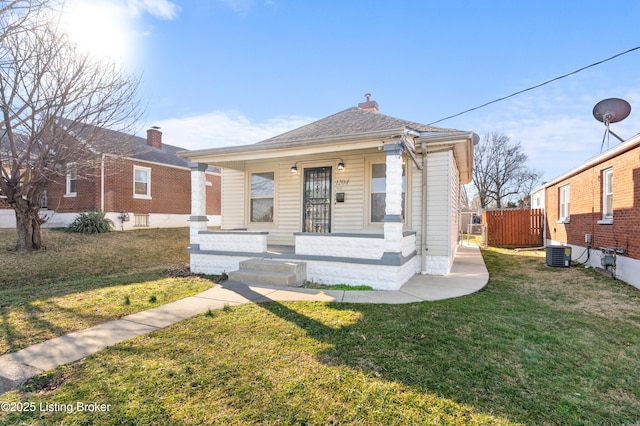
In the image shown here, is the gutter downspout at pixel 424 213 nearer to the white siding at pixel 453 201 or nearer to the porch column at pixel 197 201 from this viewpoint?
the white siding at pixel 453 201

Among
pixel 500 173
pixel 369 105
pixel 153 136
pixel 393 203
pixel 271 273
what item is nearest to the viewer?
pixel 393 203

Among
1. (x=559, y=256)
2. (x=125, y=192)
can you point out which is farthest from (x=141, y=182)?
(x=559, y=256)

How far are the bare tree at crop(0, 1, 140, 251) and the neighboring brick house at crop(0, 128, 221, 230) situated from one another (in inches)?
155

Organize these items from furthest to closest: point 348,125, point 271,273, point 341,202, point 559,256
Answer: point 559,256 → point 348,125 → point 341,202 → point 271,273

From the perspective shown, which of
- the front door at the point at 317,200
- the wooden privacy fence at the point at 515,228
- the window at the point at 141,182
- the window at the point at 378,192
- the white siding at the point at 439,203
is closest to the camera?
the white siding at the point at 439,203

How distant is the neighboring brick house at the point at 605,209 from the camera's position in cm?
670

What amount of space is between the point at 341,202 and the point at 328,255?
2.28 meters

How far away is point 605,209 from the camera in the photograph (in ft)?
27.6

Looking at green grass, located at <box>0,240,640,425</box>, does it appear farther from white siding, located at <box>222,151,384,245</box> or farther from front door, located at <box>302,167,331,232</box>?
front door, located at <box>302,167,331,232</box>

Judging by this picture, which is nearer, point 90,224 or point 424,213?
point 424,213

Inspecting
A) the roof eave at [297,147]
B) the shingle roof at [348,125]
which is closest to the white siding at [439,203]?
the shingle roof at [348,125]

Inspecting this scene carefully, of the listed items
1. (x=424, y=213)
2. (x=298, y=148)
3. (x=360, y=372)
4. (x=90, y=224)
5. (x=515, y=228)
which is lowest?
(x=360, y=372)

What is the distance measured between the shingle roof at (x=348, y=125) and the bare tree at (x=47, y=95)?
13.7 ft

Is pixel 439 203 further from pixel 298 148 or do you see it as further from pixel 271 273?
pixel 271 273
